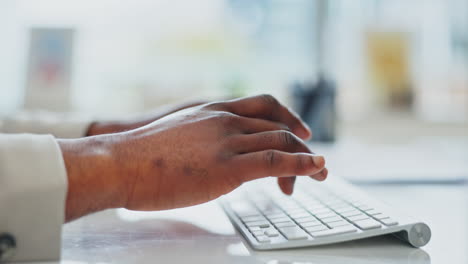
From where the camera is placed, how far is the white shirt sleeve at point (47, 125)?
3.33ft

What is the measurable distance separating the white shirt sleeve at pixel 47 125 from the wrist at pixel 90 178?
455mm

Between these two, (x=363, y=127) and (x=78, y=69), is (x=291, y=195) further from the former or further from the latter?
(x=78, y=69)

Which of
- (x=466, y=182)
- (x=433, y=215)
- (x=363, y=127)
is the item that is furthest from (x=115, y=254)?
(x=363, y=127)

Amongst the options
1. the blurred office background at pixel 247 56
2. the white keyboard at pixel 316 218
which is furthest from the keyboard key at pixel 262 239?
the blurred office background at pixel 247 56

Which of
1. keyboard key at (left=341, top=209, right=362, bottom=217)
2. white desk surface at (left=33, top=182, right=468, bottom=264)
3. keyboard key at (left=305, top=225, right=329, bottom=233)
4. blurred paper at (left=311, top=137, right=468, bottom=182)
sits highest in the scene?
keyboard key at (left=341, top=209, right=362, bottom=217)

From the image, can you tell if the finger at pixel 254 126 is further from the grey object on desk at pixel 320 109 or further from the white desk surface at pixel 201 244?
the grey object on desk at pixel 320 109

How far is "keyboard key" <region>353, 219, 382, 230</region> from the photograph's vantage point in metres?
0.56

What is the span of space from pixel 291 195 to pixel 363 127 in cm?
151

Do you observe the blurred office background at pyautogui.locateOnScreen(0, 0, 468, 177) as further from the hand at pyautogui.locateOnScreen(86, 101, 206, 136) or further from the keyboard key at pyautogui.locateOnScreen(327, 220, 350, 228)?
the keyboard key at pyautogui.locateOnScreen(327, 220, 350, 228)

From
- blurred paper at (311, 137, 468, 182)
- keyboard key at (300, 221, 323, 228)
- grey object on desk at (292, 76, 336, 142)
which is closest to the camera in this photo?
keyboard key at (300, 221, 323, 228)

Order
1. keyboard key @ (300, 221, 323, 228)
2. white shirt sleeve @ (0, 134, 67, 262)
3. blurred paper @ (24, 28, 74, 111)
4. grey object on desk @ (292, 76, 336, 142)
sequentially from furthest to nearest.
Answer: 1. blurred paper @ (24, 28, 74, 111)
2. grey object on desk @ (292, 76, 336, 142)
3. keyboard key @ (300, 221, 323, 228)
4. white shirt sleeve @ (0, 134, 67, 262)

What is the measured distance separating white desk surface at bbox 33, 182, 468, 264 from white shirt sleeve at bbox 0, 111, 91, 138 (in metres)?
0.34

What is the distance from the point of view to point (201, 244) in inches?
22.7

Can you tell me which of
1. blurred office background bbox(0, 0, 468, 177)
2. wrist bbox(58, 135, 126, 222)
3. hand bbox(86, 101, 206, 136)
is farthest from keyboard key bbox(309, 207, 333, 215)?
blurred office background bbox(0, 0, 468, 177)
